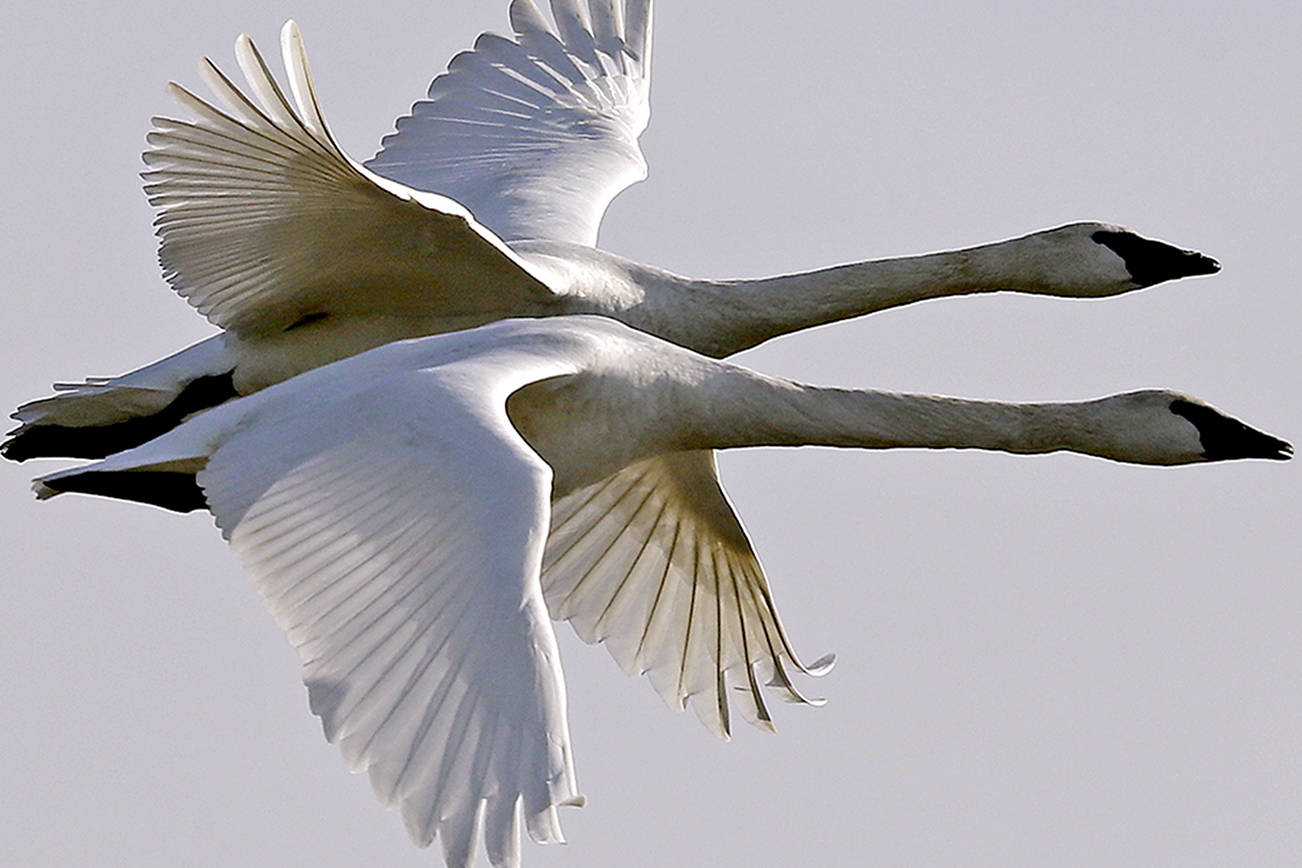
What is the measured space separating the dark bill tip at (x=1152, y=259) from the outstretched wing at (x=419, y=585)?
456cm

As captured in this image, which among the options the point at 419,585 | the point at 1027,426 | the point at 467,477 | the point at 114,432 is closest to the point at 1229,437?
the point at 1027,426

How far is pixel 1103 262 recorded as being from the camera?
1641 centimetres

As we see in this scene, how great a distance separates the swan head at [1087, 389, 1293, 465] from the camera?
15.1 m

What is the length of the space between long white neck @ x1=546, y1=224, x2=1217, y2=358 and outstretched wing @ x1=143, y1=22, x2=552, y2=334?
90cm

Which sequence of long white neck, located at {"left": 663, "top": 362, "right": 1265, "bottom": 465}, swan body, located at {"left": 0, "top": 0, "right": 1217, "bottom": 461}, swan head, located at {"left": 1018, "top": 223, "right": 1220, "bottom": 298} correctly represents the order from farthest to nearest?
swan head, located at {"left": 1018, "top": 223, "right": 1220, "bottom": 298}
long white neck, located at {"left": 663, "top": 362, "right": 1265, "bottom": 465}
swan body, located at {"left": 0, "top": 0, "right": 1217, "bottom": 461}

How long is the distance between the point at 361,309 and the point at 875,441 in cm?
230

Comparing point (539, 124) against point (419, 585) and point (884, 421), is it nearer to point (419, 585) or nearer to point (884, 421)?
point (884, 421)

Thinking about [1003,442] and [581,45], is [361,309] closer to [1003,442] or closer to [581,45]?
[1003,442]

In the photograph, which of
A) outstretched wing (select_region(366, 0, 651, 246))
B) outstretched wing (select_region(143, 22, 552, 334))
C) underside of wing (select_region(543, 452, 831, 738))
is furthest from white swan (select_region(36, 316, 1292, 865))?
outstretched wing (select_region(366, 0, 651, 246))

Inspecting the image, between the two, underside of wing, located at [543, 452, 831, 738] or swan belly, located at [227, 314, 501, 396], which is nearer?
swan belly, located at [227, 314, 501, 396]

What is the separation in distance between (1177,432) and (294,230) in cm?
385

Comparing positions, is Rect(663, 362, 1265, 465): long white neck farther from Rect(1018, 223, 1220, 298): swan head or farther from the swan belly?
the swan belly

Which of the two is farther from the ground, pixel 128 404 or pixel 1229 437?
pixel 128 404

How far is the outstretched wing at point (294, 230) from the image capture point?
46.3ft
